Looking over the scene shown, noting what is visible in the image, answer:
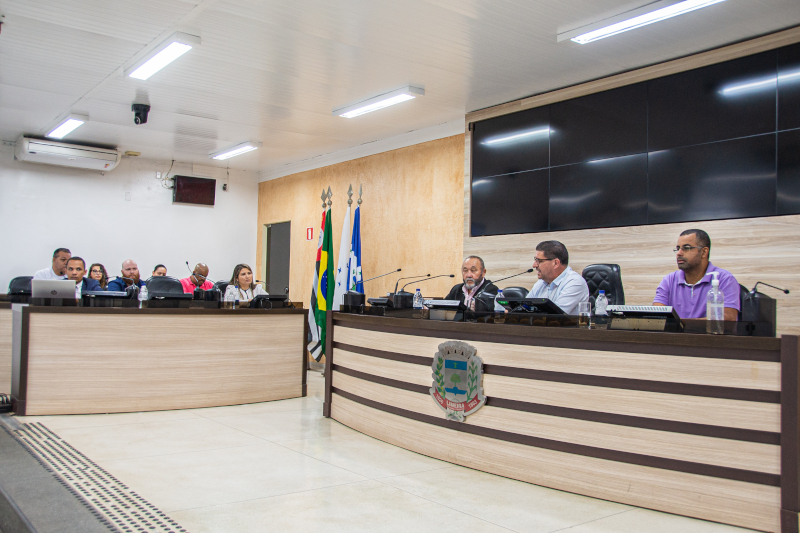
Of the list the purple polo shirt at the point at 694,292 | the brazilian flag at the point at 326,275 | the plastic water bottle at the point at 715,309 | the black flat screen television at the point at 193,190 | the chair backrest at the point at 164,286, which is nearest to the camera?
the plastic water bottle at the point at 715,309

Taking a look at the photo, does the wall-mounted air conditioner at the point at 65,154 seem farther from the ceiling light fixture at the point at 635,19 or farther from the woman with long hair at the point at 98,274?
the ceiling light fixture at the point at 635,19

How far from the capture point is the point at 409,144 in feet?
26.0

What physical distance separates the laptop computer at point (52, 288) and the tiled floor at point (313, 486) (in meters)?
1.01

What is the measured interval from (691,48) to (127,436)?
17.4 ft

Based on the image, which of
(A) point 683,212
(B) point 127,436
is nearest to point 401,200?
(A) point 683,212

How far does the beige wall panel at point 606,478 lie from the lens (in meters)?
2.59

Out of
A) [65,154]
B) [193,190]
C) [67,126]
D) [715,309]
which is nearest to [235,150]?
[193,190]

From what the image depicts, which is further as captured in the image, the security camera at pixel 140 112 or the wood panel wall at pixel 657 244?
the security camera at pixel 140 112

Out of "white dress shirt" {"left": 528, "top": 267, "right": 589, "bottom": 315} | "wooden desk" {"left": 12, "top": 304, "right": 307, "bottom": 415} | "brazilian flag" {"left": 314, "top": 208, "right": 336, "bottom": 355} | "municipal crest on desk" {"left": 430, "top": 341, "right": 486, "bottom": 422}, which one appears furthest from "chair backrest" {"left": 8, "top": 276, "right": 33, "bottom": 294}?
"white dress shirt" {"left": 528, "top": 267, "right": 589, "bottom": 315}

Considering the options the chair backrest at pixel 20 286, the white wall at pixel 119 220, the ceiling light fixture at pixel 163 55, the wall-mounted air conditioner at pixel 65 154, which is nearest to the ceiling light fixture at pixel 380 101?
the ceiling light fixture at pixel 163 55

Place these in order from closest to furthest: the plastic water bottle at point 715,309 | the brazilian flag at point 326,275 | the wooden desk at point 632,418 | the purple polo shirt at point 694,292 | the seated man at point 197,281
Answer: the wooden desk at point 632,418 → the plastic water bottle at point 715,309 → the purple polo shirt at point 694,292 → the brazilian flag at point 326,275 → the seated man at point 197,281

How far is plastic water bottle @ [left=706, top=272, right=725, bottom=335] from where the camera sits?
2.83 meters

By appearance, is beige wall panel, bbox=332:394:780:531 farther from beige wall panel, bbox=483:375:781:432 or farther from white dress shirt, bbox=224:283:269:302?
white dress shirt, bbox=224:283:269:302

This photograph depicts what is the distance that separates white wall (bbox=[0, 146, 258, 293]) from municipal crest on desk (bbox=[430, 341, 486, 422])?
7678 mm
